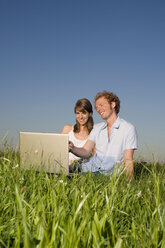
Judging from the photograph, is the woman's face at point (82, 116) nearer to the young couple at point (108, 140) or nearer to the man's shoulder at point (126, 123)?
the young couple at point (108, 140)

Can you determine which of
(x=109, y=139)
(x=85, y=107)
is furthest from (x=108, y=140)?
(x=85, y=107)

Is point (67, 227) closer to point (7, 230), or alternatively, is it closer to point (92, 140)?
point (7, 230)

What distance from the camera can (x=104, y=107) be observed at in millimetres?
5445

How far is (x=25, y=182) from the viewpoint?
3.34 meters

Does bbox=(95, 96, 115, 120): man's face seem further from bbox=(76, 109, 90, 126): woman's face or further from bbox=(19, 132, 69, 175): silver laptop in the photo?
bbox=(76, 109, 90, 126): woman's face


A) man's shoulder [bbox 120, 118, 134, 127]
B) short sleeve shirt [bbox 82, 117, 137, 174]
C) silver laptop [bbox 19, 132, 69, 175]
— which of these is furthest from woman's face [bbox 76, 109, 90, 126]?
silver laptop [bbox 19, 132, 69, 175]

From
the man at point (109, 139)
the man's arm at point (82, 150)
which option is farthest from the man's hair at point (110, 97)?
the man's arm at point (82, 150)

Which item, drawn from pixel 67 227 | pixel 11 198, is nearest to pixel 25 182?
pixel 11 198

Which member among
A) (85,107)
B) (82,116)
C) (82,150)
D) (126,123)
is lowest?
(82,150)

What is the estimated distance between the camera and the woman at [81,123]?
280 inches

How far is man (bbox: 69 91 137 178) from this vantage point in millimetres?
5078

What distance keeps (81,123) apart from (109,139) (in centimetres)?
199

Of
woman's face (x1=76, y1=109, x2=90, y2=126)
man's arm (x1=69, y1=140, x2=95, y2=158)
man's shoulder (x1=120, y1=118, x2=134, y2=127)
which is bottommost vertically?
man's arm (x1=69, y1=140, x2=95, y2=158)

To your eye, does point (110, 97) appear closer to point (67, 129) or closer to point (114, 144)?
point (114, 144)
